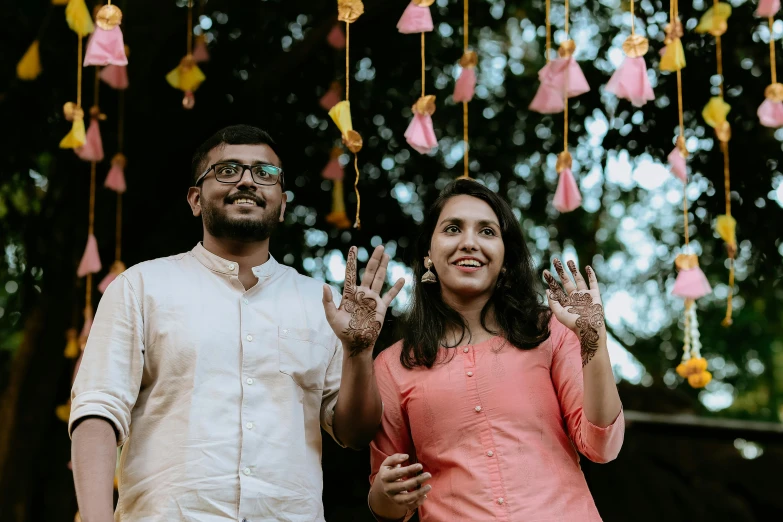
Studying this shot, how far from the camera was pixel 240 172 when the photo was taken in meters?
2.58

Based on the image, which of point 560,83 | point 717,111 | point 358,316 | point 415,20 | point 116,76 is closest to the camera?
point 358,316

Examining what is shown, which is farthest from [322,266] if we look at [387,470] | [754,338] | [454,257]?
[754,338]

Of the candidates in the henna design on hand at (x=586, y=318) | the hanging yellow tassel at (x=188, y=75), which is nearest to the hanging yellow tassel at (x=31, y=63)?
the hanging yellow tassel at (x=188, y=75)

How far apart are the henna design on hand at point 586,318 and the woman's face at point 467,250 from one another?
0.32 metres

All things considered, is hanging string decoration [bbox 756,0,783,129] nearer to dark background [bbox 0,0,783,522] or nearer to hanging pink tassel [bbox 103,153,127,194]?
dark background [bbox 0,0,783,522]

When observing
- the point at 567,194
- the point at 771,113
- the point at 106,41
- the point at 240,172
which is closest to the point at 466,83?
the point at 567,194

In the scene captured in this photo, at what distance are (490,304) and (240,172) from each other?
2.53 feet

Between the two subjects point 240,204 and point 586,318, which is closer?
point 586,318

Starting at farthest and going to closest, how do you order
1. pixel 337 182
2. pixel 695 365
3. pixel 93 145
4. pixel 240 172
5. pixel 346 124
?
pixel 337 182
pixel 93 145
pixel 695 365
pixel 346 124
pixel 240 172

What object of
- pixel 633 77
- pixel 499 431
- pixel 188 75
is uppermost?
pixel 188 75

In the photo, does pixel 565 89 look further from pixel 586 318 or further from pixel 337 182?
pixel 337 182

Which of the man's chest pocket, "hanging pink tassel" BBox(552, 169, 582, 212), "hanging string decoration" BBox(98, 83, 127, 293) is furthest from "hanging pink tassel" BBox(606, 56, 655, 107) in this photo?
"hanging string decoration" BBox(98, 83, 127, 293)

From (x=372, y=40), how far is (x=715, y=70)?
62.1 inches

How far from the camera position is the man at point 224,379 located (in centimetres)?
226
